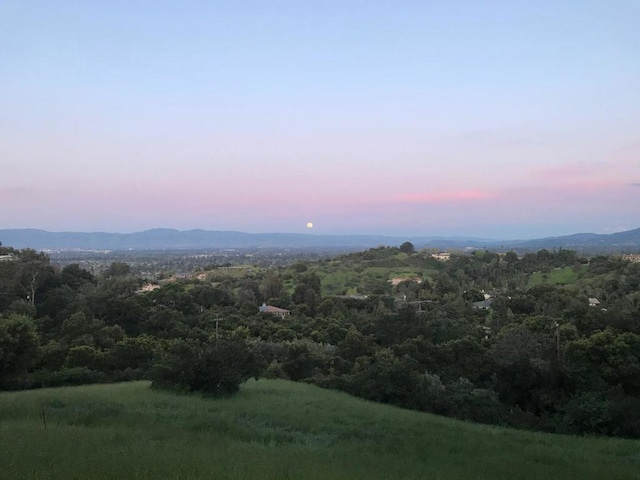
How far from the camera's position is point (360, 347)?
104ft

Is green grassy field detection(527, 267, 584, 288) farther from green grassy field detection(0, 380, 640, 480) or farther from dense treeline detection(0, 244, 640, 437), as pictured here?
green grassy field detection(0, 380, 640, 480)

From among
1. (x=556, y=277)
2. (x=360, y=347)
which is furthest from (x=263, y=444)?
(x=556, y=277)

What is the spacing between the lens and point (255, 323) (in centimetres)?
4159

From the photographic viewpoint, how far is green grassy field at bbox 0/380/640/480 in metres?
7.28

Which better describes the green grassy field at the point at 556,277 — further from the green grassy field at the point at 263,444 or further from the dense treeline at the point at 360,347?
the green grassy field at the point at 263,444

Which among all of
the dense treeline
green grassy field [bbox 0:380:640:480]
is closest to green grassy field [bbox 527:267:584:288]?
the dense treeline

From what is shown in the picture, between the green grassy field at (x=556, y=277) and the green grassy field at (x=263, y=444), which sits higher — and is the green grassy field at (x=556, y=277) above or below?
below

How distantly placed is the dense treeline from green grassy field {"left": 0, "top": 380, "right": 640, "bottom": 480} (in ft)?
9.59

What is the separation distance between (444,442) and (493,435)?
290 cm

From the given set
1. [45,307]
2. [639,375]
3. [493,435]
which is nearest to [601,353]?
[639,375]

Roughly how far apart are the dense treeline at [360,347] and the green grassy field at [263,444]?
115 inches

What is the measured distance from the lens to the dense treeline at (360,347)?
20.3 m

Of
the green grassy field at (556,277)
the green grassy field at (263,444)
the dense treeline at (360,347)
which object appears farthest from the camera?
the green grassy field at (556,277)

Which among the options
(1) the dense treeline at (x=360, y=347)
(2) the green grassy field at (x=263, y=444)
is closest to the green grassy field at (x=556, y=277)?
(1) the dense treeline at (x=360, y=347)
